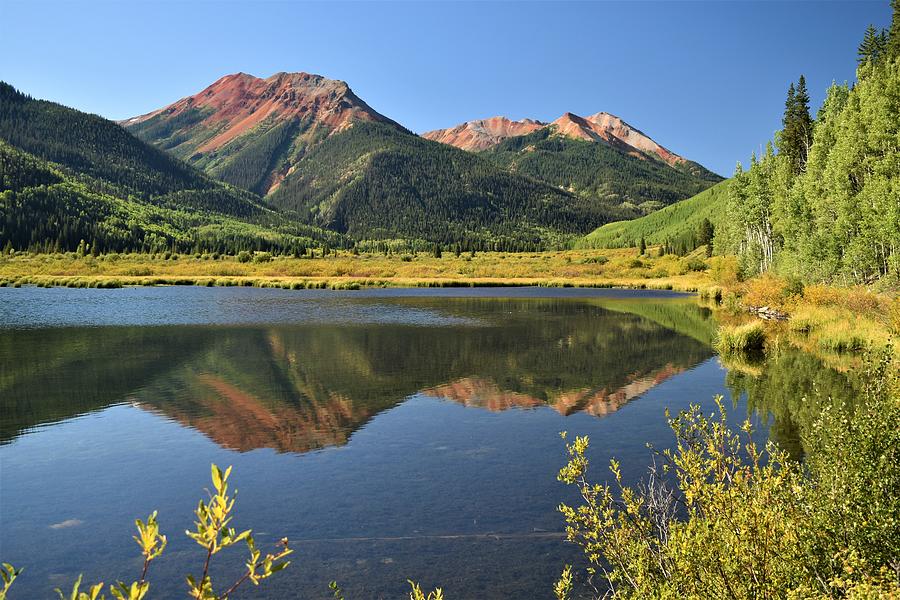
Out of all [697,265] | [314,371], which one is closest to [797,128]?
[697,265]

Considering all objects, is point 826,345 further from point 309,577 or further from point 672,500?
point 309,577

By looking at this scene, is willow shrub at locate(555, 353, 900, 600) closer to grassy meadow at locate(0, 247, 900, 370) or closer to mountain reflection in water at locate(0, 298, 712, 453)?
mountain reflection in water at locate(0, 298, 712, 453)

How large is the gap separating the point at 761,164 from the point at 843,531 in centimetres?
8972

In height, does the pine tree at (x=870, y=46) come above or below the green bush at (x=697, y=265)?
above

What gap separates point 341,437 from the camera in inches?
717

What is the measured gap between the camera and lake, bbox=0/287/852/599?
1069 centimetres

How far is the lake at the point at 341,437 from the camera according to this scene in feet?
35.1

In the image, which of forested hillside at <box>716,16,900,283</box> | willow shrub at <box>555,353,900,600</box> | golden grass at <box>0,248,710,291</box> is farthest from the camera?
golden grass at <box>0,248,710,291</box>

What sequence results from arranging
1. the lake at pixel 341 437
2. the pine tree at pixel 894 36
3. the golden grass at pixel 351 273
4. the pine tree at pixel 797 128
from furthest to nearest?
the golden grass at pixel 351 273 < the pine tree at pixel 797 128 < the pine tree at pixel 894 36 < the lake at pixel 341 437

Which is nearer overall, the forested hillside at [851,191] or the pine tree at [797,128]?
the forested hillside at [851,191]

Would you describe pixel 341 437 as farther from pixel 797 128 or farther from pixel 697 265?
pixel 697 265

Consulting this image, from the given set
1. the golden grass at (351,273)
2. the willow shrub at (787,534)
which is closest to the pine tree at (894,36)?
the golden grass at (351,273)

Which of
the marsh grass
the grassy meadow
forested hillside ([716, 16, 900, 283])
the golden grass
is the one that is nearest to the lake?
the marsh grass

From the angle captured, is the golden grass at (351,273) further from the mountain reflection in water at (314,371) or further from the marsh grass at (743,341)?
the marsh grass at (743,341)
